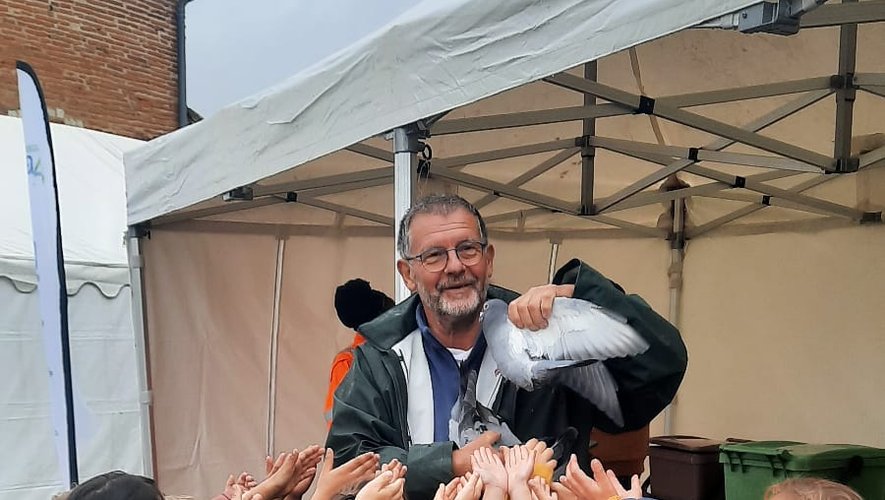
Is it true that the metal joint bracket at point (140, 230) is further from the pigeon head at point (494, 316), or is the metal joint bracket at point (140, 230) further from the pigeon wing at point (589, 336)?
the pigeon wing at point (589, 336)

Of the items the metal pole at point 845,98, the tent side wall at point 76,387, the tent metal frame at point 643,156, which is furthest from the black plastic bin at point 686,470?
the tent side wall at point 76,387

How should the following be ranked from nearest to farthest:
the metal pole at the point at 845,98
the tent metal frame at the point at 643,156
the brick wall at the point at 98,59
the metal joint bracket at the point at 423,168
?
the tent metal frame at the point at 643,156
the metal pole at the point at 845,98
the metal joint bracket at the point at 423,168
the brick wall at the point at 98,59

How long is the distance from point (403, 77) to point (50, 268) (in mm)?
1768

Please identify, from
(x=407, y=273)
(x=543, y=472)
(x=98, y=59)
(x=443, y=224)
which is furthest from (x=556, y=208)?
(x=98, y=59)

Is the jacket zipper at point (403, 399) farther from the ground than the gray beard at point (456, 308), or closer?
closer

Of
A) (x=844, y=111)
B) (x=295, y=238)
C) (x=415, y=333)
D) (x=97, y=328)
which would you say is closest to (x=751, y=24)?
(x=415, y=333)

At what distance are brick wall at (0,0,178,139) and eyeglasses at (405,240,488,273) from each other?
9354 millimetres

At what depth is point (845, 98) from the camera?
344 cm

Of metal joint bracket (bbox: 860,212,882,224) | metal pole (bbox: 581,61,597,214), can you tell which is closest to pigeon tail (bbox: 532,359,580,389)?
metal pole (bbox: 581,61,597,214)

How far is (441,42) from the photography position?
225 cm

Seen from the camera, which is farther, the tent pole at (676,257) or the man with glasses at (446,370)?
the tent pole at (676,257)

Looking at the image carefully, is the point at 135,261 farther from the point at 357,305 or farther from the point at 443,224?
the point at 443,224

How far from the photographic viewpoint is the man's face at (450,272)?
63.4 inches

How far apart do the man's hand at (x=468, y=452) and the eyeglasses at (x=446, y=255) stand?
31 centimetres
